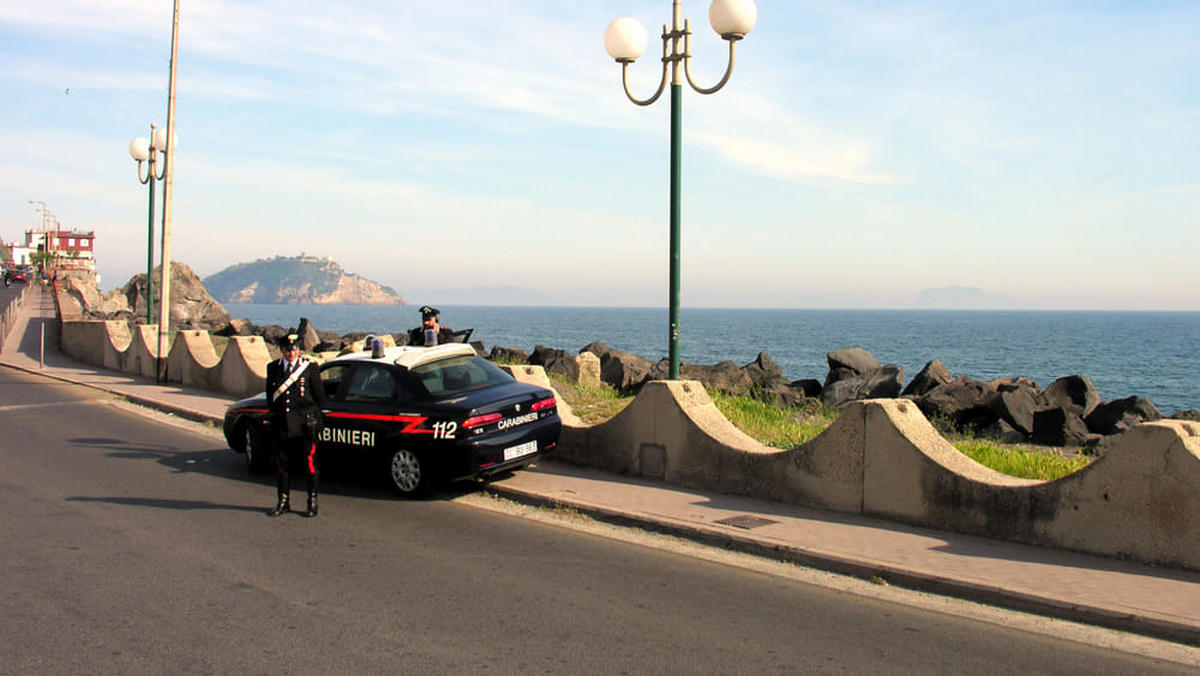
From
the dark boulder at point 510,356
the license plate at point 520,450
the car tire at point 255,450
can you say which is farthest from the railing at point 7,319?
the license plate at point 520,450

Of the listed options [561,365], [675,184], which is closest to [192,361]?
[561,365]

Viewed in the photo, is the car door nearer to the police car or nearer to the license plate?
the police car

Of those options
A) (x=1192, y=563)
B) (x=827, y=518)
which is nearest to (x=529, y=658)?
(x=827, y=518)

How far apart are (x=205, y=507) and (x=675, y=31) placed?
721 centimetres

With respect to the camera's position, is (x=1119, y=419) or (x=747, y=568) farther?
(x=1119, y=419)

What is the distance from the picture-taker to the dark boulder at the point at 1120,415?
18438 millimetres

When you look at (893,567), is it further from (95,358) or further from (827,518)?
(95,358)

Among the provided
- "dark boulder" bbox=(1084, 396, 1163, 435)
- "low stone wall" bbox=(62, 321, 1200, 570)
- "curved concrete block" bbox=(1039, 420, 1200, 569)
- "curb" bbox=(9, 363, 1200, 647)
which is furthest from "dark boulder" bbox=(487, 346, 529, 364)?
"curved concrete block" bbox=(1039, 420, 1200, 569)

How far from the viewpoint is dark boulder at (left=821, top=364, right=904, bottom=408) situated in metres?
23.6

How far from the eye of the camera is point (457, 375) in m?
10.0

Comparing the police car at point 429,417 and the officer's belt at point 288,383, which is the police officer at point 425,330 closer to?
the police car at point 429,417

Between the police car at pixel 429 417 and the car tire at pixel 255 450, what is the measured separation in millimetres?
1107

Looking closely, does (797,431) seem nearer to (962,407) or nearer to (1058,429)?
(1058,429)

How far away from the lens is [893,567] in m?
6.69
